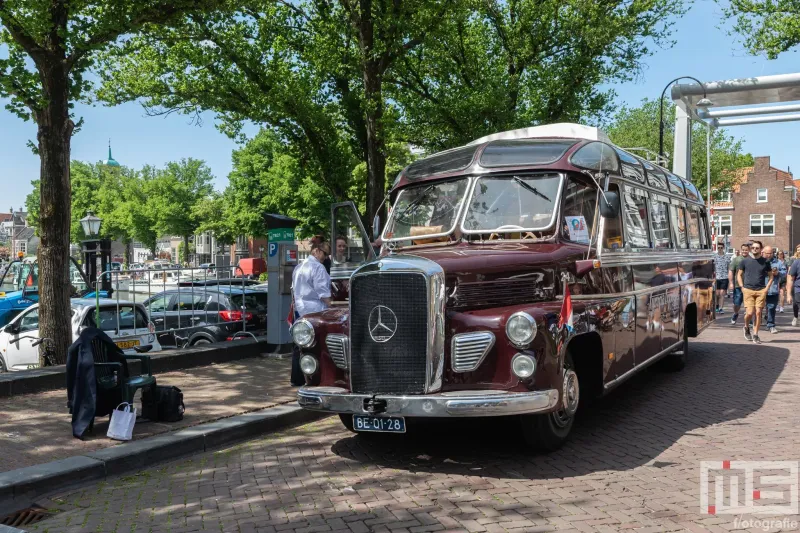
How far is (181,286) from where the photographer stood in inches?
492

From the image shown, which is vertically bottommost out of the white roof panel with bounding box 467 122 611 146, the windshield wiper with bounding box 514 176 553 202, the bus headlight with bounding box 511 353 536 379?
the bus headlight with bounding box 511 353 536 379

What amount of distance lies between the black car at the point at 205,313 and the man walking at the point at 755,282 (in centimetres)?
937

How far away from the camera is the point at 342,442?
7152mm

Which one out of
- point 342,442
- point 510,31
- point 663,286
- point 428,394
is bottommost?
point 342,442

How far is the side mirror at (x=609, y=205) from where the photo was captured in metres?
7.16

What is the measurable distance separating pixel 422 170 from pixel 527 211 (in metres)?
1.43

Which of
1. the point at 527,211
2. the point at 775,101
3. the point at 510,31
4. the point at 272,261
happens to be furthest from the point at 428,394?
the point at 775,101

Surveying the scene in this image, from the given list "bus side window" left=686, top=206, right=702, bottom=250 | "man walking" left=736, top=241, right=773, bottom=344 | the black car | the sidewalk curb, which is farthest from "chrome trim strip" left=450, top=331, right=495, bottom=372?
"man walking" left=736, top=241, right=773, bottom=344

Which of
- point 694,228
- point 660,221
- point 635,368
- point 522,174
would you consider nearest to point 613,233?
point 522,174

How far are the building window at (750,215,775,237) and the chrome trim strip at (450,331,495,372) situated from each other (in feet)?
213

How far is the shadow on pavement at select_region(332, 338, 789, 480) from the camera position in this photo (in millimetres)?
6133

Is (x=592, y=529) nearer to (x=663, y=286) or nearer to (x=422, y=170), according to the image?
(x=422, y=170)

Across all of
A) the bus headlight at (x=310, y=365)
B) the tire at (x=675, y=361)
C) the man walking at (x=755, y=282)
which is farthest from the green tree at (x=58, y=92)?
the man walking at (x=755, y=282)

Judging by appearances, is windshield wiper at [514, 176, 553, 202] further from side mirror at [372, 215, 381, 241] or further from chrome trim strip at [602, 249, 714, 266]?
side mirror at [372, 215, 381, 241]
